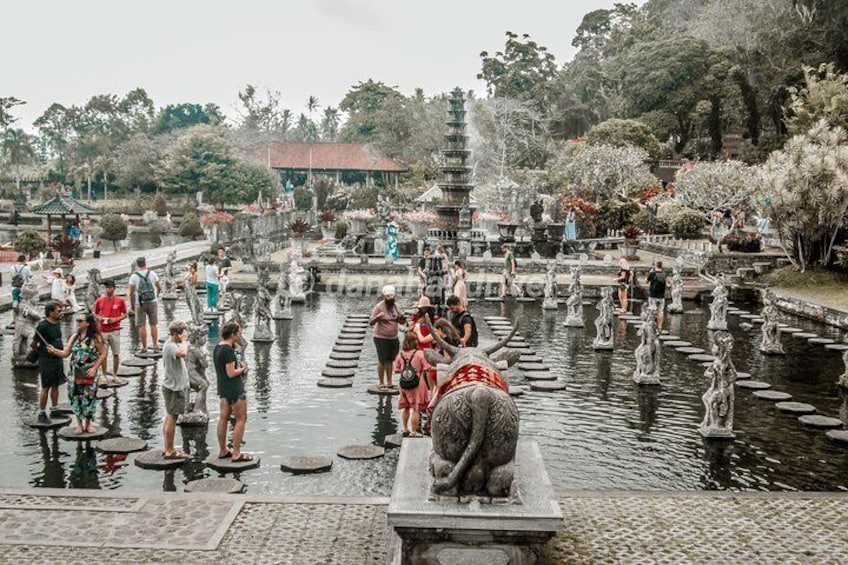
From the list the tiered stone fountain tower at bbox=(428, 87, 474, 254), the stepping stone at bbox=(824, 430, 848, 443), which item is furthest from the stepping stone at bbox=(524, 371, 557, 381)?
the tiered stone fountain tower at bbox=(428, 87, 474, 254)

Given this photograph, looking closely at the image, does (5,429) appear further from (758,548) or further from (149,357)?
(758,548)

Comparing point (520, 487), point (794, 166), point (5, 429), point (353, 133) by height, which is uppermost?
point (353, 133)

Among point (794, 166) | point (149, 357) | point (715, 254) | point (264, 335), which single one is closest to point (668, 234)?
point (715, 254)

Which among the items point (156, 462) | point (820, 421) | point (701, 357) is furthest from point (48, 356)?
point (701, 357)

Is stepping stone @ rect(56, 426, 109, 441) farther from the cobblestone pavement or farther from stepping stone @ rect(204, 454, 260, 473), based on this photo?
the cobblestone pavement

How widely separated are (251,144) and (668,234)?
51637mm

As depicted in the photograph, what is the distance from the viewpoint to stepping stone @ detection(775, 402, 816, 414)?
13.2 meters

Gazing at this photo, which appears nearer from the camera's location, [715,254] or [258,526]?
[258,526]

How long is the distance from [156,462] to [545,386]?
691 centimetres

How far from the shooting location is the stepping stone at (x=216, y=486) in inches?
362

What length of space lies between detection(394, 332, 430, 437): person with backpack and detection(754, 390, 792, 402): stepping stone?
622cm

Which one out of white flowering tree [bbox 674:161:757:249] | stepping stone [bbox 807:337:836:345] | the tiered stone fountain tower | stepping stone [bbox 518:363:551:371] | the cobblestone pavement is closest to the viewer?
the cobblestone pavement

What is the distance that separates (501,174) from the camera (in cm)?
6038

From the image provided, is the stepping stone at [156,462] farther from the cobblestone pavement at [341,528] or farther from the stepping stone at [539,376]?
the stepping stone at [539,376]
